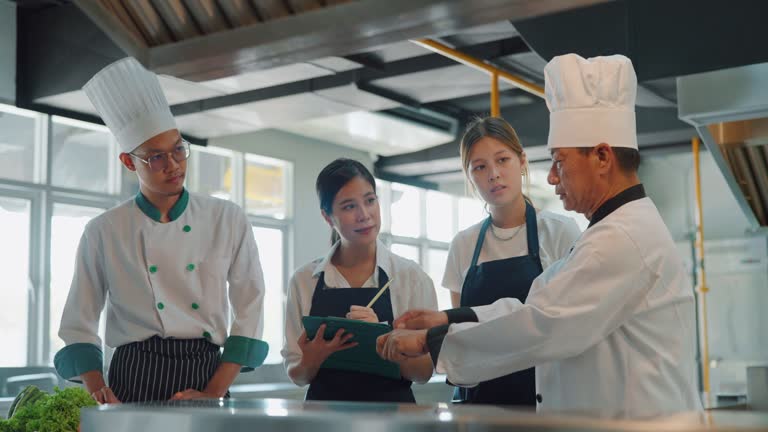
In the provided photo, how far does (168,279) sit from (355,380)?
58 centimetres

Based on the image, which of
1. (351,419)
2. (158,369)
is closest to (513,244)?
(158,369)

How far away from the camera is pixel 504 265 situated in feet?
8.48

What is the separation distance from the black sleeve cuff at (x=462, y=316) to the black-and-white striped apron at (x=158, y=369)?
82 centimetres

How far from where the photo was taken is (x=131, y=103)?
2592 mm

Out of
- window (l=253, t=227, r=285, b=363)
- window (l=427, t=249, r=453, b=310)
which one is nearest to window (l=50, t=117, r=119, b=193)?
window (l=253, t=227, r=285, b=363)

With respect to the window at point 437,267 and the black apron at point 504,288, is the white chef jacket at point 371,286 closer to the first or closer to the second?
the black apron at point 504,288

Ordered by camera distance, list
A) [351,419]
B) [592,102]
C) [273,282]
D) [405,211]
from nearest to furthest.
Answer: [351,419] → [592,102] → [273,282] → [405,211]

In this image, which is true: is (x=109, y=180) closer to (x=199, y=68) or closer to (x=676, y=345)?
(x=199, y=68)

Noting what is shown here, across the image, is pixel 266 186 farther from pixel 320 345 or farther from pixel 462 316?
pixel 462 316

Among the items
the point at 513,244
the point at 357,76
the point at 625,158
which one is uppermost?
the point at 357,76

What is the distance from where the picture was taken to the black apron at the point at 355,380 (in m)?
2.48

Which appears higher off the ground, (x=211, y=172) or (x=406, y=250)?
(x=211, y=172)

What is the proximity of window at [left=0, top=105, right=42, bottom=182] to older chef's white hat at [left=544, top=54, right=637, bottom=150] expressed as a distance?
5876 millimetres

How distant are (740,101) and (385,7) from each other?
1.81 metres
